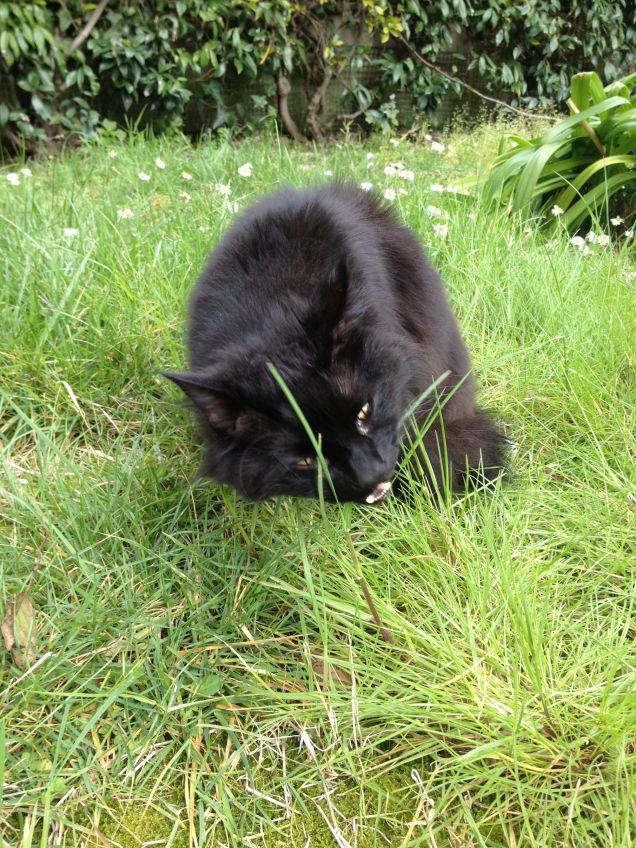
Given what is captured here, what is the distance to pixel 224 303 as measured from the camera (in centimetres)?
175

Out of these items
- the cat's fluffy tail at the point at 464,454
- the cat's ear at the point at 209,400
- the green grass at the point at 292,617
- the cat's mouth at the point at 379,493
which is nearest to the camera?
the green grass at the point at 292,617

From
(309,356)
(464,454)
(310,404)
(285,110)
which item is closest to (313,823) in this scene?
(310,404)

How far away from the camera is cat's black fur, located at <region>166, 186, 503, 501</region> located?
4.98 feet

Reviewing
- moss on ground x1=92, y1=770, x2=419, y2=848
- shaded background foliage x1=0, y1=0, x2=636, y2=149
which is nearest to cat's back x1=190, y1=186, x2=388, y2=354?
moss on ground x1=92, y1=770, x2=419, y2=848

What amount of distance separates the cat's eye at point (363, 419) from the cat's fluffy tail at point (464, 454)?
0.36 metres

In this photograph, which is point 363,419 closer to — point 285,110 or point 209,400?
point 209,400

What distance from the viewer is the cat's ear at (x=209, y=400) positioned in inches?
56.0

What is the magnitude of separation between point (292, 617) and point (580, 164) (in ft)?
11.6

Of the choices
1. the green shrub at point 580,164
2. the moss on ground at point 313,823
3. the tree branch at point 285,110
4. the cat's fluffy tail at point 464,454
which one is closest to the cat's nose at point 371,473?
the cat's fluffy tail at point 464,454

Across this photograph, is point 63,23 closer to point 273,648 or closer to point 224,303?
point 224,303

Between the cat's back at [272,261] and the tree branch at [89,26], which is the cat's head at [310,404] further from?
the tree branch at [89,26]

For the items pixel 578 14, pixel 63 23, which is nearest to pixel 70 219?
pixel 63 23

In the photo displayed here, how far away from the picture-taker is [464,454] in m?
2.02

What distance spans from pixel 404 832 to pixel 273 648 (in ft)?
1.65
